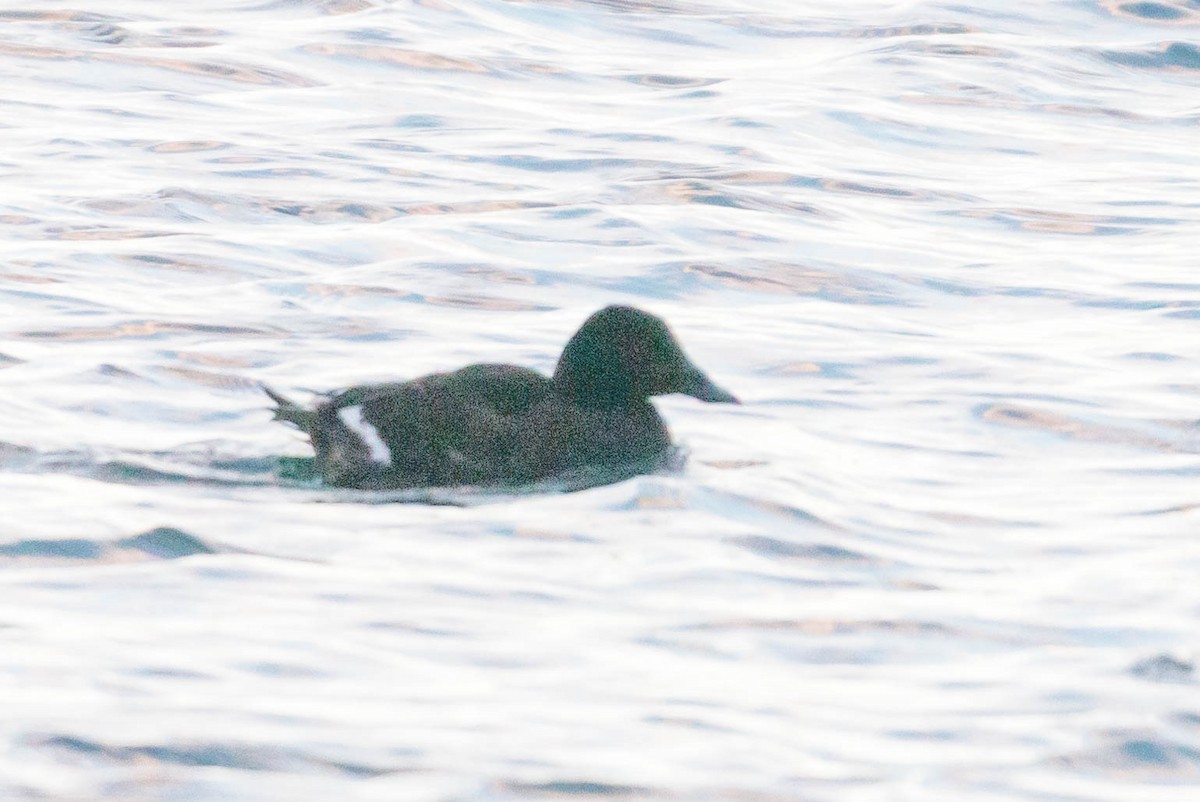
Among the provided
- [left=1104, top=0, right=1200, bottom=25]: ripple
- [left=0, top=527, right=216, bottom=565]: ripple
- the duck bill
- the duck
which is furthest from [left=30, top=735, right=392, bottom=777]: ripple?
[left=1104, top=0, right=1200, bottom=25]: ripple

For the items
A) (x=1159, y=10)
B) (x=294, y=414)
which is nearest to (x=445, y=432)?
(x=294, y=414)

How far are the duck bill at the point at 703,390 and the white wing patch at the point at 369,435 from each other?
1264 millimetres

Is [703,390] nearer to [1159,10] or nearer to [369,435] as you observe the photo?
[369,435]

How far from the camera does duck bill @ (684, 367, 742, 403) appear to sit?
8727 millimetres

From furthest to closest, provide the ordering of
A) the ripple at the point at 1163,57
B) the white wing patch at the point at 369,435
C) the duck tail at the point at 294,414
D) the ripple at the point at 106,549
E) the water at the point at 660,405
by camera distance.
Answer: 1. the ripple at the point at 1163,57
2. the duck tail at the point at 294,414
3. the white wing patch at the point at 369,435
4. the ripple at the point at 106,549
5. the water at the point at 660,405

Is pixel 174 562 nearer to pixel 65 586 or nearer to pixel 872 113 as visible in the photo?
pixel 65 586

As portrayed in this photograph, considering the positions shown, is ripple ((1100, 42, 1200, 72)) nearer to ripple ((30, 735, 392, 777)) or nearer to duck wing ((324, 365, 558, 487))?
duck wing ((324, 365, 558, 487))

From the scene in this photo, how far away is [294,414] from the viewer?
27.6 ft

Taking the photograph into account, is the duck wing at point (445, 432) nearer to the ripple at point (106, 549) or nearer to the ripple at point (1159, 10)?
the ripple at point (106, 549)

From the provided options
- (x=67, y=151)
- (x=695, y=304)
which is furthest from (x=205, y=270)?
(x=67, y=151)

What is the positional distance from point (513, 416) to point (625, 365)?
1.95 feet

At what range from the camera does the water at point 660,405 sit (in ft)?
18.3

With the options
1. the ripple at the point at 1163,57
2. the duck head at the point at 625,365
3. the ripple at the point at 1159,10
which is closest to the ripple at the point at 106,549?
the duck head at the point at 625,365

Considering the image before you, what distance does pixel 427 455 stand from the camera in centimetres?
800
